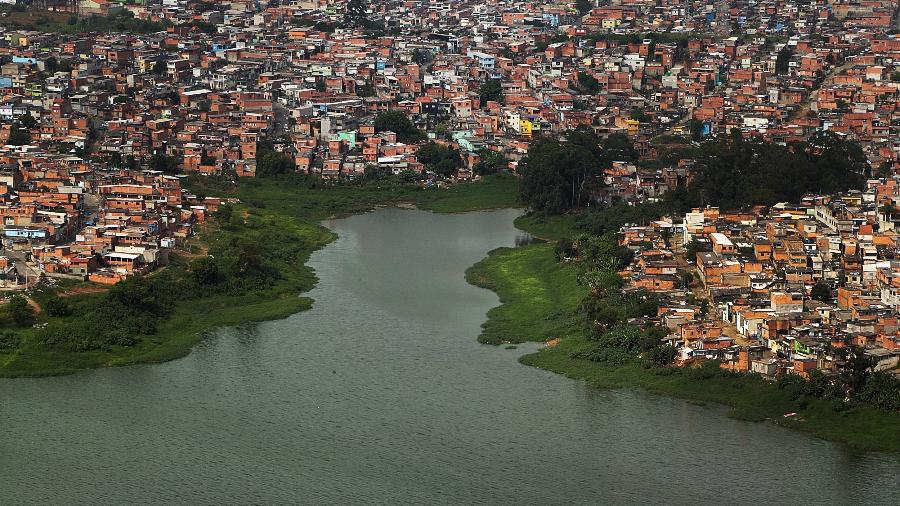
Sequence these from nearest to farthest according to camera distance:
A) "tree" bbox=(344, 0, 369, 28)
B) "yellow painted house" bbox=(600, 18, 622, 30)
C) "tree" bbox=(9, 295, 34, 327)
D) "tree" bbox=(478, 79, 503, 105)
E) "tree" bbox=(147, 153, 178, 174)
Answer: "tree" bbox=(9, 295, 34, 327) → "tree" bbox=(147, 153, 178, 174) → "tree" bbox=(478, 79, 503, 105) → "yellow painted house" bbox=(600, 18, 622, 30) → "tree" bbox=(344, 0, 369, 28)

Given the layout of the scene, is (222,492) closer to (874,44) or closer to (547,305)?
(547,305)

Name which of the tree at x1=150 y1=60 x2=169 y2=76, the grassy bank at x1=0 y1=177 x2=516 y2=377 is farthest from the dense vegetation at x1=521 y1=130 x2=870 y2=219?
the tree at x1=150 y1=60 x2=169 y2=76

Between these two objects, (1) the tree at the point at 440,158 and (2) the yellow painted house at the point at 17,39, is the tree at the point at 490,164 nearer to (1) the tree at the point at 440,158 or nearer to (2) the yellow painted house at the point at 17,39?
(1) the tree at the point at 440,158

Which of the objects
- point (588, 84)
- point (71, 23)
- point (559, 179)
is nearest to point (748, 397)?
point (559, 179)

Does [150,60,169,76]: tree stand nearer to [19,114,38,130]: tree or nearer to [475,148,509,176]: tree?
[19,114,38,130]: tree

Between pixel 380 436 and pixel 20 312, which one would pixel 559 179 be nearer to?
pixel 20 312

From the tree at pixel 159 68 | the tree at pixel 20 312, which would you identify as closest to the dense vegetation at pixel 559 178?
the tree at pixel 20 312
